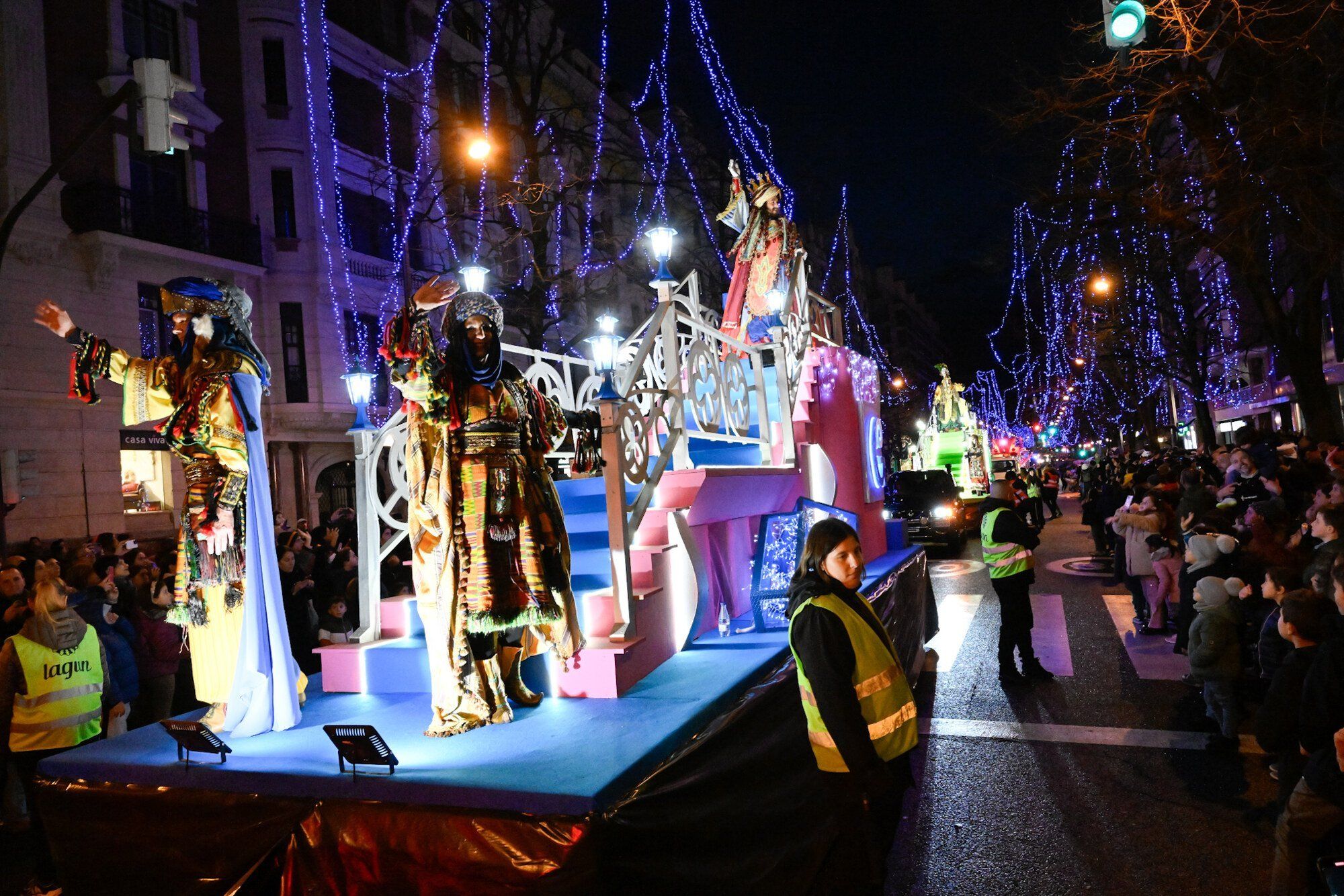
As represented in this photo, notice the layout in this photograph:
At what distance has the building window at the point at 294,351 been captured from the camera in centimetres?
2144

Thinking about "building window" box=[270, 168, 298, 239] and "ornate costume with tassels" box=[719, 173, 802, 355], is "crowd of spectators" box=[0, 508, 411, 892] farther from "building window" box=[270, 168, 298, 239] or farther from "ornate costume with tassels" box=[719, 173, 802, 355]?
"building window" box=[270, 168, 298, 239]

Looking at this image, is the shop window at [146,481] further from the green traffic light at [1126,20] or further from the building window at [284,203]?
the green traffic light at [1126,20]

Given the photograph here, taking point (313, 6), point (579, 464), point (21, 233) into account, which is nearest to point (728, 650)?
point (579, 464)

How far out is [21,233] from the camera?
51.4 feet

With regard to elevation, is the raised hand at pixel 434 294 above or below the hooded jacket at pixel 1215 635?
above

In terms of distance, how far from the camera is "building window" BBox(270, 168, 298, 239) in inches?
842

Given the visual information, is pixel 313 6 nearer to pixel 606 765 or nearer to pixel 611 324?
pixel 611 324

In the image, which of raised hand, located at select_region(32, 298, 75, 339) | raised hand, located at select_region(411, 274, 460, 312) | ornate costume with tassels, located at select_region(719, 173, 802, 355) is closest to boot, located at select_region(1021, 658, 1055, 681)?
ornate costume with tassels, located at select_region(719, 173, 802, 355)

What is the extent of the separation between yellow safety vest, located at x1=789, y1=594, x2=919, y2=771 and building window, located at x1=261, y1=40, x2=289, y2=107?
74.1ft

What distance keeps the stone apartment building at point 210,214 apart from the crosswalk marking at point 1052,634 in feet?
38.1

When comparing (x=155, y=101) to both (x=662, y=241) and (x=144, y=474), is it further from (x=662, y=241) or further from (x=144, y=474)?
(x=144, y=474)

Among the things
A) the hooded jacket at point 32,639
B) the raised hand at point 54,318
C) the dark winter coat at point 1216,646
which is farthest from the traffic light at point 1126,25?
the hooded jacket at point 32,639

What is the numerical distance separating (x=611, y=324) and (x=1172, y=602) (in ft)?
24.5

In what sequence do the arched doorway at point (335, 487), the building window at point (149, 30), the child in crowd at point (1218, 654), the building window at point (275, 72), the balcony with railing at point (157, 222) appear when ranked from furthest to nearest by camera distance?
the arched doorway at point (335, 487), the building window at point (275, 72), the building window at point (149, 30), the balcony with railing at point (157, 222), the child in crowd at point (1218, 654)
